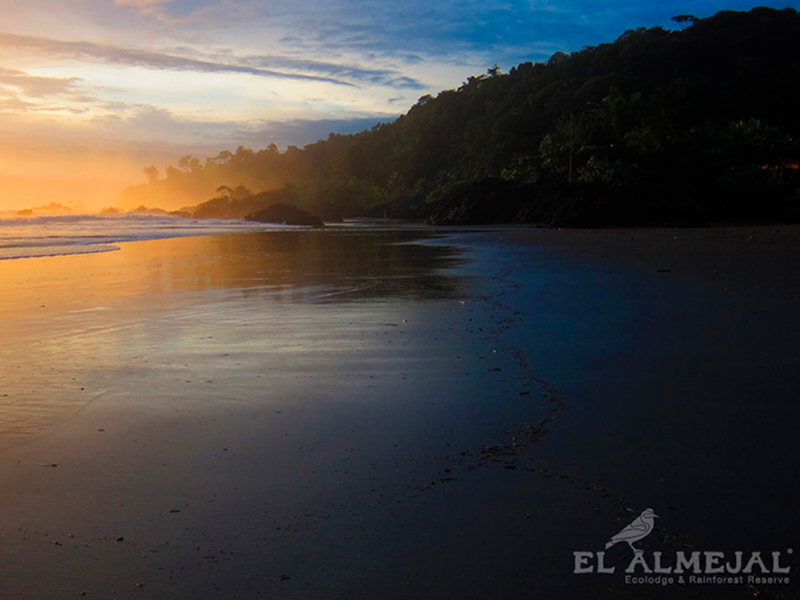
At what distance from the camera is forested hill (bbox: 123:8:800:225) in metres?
31.1

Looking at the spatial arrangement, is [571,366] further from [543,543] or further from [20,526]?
[20,526]

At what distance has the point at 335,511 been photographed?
2.44m

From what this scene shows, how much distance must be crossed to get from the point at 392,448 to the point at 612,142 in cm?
4078

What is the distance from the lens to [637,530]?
7.33ft

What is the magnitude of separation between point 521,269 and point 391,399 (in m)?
8.04

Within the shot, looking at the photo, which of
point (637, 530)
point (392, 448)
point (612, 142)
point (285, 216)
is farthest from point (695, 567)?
point (285, 216)

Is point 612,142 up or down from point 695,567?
up

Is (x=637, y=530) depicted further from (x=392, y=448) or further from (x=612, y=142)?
(x=612, y=142)

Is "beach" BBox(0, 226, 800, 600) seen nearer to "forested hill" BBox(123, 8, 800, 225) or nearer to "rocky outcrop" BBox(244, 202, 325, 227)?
"forested hill" BBox(123, 8, 800, 225)

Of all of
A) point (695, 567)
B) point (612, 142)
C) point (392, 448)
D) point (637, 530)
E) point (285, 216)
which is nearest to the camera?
point (695, 567)

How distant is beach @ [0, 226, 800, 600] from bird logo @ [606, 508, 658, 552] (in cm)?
3

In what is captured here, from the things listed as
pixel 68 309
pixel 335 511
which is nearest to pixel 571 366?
pixel 335 511

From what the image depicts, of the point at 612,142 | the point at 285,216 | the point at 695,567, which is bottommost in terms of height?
the point at 695,567

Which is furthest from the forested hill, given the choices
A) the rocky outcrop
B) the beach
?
the beach
